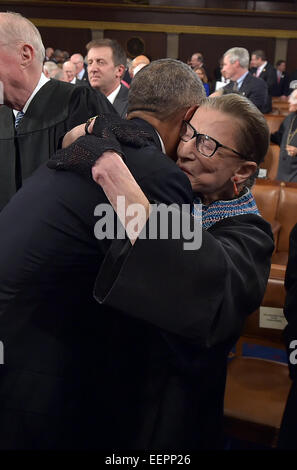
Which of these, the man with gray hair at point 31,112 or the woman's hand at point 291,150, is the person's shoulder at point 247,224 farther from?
the woman's hand at point 291,150

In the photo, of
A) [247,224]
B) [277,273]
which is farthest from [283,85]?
[247,224]

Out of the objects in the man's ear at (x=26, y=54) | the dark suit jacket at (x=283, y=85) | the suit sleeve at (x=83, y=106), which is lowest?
the dark suit jacket at (x=283, y=85)

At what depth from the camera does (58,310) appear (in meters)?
1.14

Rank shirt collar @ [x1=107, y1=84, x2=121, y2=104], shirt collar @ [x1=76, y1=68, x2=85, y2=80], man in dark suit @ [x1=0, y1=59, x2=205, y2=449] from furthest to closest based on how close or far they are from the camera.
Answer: shirt collar @ [x1=76, y1=68, x2=85, y2=80]
shirt collar @ [x1=107, y1=84, x2=121, y2=104]
man in dark suit @ [x1=0, y1=59, x2=205, y2=449]

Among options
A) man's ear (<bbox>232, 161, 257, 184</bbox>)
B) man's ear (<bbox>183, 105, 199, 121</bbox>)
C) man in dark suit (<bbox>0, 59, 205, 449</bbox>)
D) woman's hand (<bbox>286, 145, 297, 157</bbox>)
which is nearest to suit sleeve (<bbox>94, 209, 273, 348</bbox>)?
man in dark suit (<bbox>0, 59, 205, 449</bbox>)

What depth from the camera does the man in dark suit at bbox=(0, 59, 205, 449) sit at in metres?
1.05

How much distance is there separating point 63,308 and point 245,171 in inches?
22.0

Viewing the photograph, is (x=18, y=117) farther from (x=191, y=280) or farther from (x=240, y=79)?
(x=240, y=79)

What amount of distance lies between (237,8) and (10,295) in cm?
1595

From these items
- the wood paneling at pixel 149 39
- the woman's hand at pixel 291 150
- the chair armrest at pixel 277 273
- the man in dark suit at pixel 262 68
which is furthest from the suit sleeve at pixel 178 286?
the wood paneling at pixel 149 39

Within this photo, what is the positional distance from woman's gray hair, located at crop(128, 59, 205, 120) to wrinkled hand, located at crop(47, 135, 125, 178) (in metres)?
0.32

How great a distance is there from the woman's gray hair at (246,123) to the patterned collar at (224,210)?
0.36ft

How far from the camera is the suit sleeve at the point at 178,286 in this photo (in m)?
0.92
